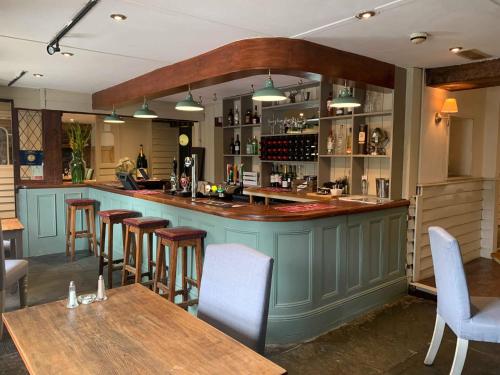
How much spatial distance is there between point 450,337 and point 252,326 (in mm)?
2262

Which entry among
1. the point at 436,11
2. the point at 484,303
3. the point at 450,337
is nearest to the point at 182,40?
the point at 436,11

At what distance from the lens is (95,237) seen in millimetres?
5168

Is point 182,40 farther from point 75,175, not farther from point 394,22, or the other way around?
point 75,175

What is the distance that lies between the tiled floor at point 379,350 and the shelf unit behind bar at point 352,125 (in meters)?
1.19

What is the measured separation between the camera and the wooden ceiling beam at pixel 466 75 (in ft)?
12.1

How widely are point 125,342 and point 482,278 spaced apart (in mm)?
4297

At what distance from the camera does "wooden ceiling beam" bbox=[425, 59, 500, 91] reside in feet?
12.1

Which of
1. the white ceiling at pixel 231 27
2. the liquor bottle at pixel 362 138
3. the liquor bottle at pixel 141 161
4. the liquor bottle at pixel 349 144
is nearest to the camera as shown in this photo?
the white ceiling at pixel 231 27

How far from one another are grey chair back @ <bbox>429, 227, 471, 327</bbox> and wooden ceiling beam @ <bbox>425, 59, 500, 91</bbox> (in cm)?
209

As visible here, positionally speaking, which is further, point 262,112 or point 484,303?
point 262,112

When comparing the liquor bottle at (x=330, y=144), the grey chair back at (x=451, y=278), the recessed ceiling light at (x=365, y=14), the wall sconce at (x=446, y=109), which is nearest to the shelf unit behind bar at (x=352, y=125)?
the liquor bottle at (x=330, y=144)

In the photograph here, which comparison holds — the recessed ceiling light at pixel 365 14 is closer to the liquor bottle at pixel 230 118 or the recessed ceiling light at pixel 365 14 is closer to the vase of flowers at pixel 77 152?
the liquor bottle at pixel 230 118

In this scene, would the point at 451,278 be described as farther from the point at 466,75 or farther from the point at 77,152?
the point at 77,152

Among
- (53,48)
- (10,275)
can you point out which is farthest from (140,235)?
(53,48)
